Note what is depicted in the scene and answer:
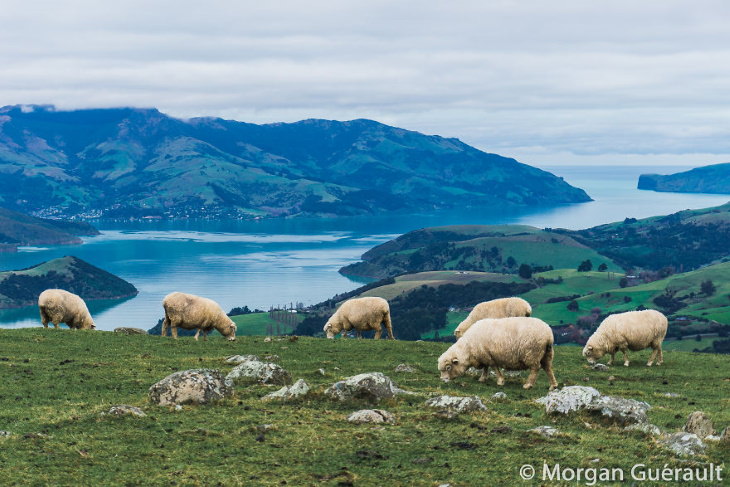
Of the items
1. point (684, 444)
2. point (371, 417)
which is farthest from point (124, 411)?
point (684, 444)

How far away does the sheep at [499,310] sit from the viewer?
36.6m

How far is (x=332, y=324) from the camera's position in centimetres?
4338

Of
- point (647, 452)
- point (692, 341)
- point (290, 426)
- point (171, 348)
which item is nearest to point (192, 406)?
point (290, 426)

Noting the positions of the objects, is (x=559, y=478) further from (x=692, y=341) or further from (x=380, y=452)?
(x=692, y=341)

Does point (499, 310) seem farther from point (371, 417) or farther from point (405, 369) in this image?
point (371, 417)

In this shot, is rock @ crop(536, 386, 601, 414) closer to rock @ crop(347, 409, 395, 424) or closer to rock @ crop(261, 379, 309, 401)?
rock @ crop(347, 409, 395, 424)

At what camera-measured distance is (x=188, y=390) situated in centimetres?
2067

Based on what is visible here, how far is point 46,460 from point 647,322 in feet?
83.7

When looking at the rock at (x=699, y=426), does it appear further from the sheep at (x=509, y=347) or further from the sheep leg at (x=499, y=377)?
the sheep leg at (x=499, y=377)

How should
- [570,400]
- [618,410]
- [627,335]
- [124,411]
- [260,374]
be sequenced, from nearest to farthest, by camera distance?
1. [618,410]
2. [124,411]
3. [570,400]
4. [260,374]
5. [627,335]

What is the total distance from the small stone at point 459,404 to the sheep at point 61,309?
2660 cm

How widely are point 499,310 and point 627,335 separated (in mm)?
6610

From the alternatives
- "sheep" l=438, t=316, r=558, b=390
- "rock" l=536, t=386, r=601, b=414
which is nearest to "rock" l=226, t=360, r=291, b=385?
"sheep" l=438, t=316, r=558, b=390

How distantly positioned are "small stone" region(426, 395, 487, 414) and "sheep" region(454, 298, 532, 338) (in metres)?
15.5
